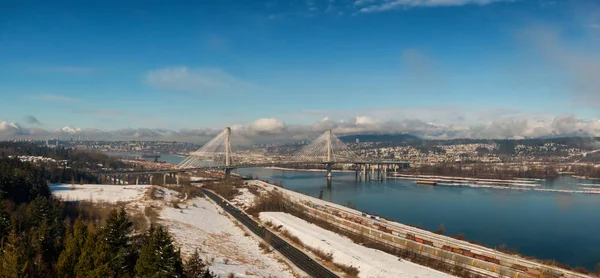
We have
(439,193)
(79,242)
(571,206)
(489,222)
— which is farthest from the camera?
(439,193)

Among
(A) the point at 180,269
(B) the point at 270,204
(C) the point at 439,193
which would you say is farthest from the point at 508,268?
(C) the point at 439,193

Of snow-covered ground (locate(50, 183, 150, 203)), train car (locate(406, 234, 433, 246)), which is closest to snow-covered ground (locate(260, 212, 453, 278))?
train car (locate(406, 234, 433, 246))

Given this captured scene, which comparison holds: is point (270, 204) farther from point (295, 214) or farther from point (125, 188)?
point (125, 188)

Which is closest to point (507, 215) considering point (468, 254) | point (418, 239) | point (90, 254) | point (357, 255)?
point (418, 239)

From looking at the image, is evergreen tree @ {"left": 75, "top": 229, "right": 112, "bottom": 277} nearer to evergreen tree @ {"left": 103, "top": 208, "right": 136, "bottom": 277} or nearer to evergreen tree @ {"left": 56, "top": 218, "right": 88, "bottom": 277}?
evergreen tree @ {"left": 56, "top": 218, "right": 88, "bottom": 277}

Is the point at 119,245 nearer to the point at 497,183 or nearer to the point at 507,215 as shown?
the point at 507,215

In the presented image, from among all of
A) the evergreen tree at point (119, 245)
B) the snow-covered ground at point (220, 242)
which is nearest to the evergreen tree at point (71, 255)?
the evergreen tree at point (119, 245)
